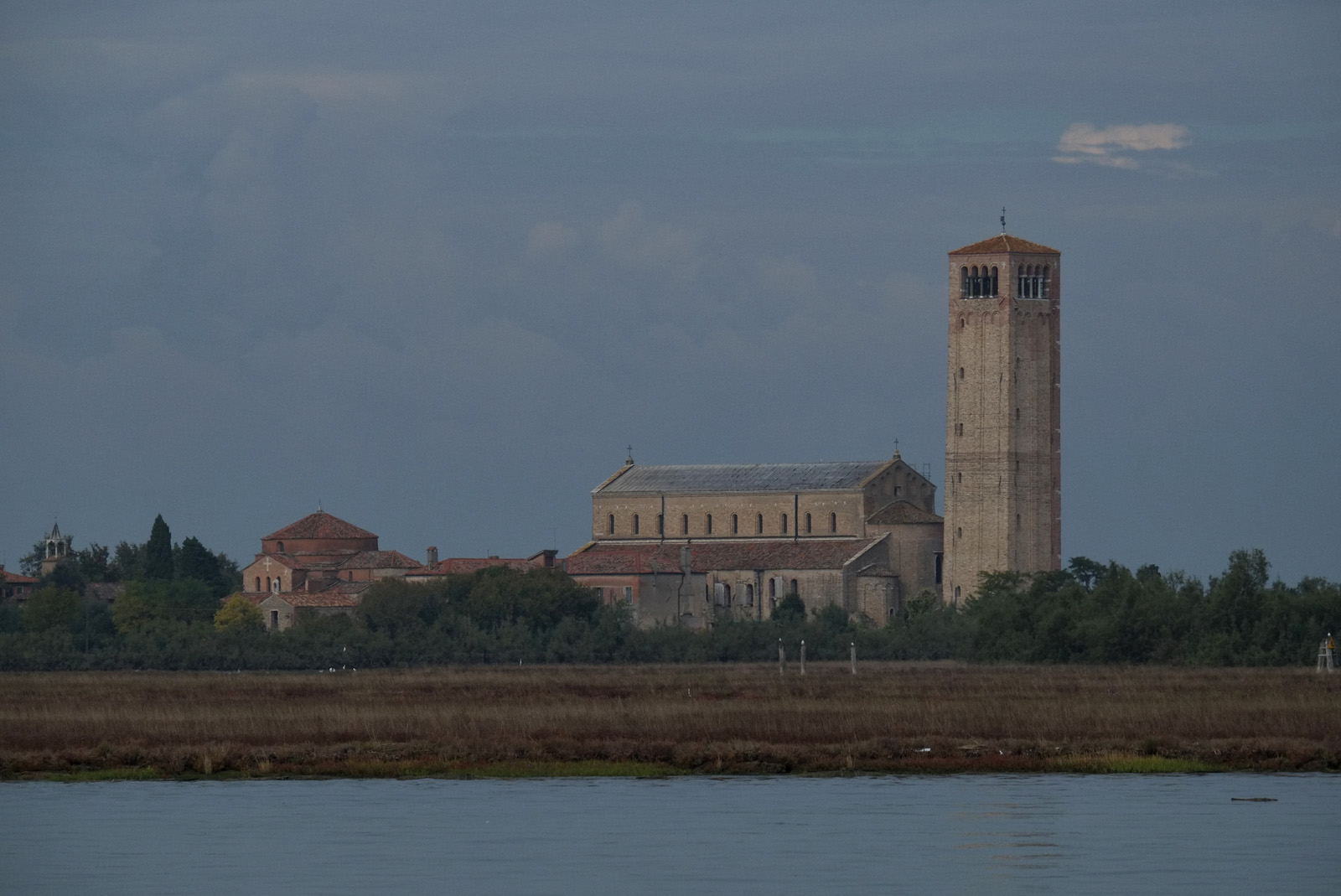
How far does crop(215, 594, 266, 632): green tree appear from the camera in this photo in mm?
103938

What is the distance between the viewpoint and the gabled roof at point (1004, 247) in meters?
108

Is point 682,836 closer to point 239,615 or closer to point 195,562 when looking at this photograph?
point 239,615

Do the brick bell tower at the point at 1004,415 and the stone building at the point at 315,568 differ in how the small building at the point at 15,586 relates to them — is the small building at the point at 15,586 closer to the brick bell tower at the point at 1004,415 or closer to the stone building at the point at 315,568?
the stone building at the point at 315,568

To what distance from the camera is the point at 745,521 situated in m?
115

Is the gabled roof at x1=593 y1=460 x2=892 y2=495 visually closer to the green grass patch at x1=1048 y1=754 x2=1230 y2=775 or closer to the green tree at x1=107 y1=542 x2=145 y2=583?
the green tree at x1=107 y1=542 x2=145 y2=583

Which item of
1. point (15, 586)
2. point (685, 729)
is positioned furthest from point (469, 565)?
point (685, 729)

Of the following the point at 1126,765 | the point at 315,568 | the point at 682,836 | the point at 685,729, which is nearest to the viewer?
the point at 682,836

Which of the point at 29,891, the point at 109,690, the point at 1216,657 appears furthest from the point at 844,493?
the point at 29,891

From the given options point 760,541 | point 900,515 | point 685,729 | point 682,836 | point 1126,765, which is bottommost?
point 682,836

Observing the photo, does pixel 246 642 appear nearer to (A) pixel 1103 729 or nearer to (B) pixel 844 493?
(B) pixel 844 493

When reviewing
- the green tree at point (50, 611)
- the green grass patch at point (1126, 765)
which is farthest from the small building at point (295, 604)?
the green grass patch at point (1126, 765)

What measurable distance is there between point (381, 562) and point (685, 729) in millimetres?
79065

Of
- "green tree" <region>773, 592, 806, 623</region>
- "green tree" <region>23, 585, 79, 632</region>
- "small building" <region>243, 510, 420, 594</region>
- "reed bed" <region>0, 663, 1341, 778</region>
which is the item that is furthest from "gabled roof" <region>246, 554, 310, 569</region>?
"reed bed" <region>0, 663, 1341, 778</region>

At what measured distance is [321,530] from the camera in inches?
4823
